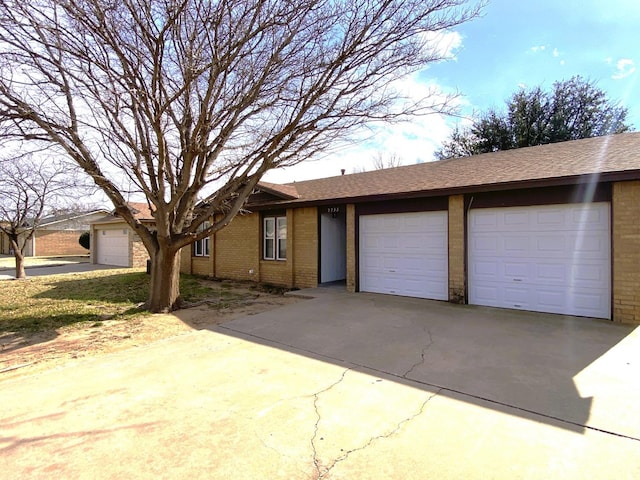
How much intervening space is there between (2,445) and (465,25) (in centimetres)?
876

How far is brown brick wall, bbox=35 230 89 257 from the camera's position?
3241 centimetres

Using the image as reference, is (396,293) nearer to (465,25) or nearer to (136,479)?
(465,25)

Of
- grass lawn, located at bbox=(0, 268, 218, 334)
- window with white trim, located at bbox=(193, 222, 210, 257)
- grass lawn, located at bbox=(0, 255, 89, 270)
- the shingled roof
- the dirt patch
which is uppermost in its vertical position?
the shingled roof

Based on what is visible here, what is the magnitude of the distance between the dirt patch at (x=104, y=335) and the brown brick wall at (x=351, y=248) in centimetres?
180

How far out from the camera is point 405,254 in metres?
9.88

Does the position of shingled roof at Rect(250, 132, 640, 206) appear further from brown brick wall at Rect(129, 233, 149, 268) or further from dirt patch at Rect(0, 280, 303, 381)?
brown brick wall at Rect(129, 233, 149, 268)

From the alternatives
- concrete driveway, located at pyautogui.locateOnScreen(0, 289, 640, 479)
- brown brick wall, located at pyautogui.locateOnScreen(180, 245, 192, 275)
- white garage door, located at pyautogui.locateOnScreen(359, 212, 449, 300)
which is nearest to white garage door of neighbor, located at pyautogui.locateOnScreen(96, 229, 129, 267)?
brown brick wall, located at pyautogui.locateOnScreen(180, 245, 192, 275)

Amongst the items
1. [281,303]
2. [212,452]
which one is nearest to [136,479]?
[212,452]

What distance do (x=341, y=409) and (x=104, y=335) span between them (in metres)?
5.04

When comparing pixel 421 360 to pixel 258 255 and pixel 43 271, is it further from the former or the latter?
pixel 43 271

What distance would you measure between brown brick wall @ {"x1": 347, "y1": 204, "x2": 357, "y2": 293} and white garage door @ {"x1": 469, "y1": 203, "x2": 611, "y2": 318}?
325 centimetres

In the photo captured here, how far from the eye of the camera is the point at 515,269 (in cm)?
805

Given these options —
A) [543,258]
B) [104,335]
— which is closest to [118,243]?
[104,335]

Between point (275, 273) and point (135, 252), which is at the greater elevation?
point (135, 252)
